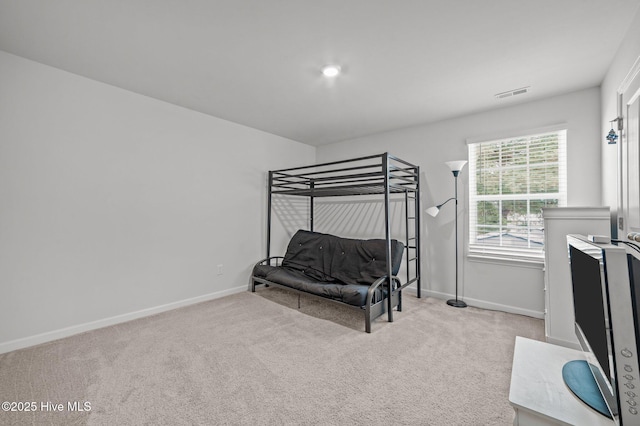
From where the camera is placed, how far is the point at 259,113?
11.7ft

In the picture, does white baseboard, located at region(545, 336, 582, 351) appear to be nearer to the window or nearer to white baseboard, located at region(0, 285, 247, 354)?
the window

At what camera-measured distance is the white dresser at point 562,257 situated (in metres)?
2.06

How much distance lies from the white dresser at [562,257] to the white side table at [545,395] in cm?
114

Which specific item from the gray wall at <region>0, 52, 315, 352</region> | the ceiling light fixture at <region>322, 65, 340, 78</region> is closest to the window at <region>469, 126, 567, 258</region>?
the ceiling light fixture at <region>322, 65, 340, 78</region>

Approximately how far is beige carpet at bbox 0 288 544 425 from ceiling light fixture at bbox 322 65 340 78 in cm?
242

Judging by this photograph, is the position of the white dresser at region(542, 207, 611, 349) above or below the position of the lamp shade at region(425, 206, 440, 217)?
below

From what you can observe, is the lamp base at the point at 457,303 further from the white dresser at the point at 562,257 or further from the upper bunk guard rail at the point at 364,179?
the upper bunk guard rail at the point at 364,179

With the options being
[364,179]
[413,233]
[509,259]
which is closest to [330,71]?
[364,179]

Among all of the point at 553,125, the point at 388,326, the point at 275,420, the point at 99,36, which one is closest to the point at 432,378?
the point at 388,326

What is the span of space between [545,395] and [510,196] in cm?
287

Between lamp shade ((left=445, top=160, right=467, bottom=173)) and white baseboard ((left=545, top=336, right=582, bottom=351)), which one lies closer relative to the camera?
white baseboard ((left=545, top=336, right=582, bottom=351))

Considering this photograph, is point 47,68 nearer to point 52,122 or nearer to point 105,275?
point 52,122

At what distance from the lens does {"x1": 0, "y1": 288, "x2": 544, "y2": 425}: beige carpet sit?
1631 mm

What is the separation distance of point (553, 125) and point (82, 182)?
4.78 m
